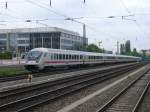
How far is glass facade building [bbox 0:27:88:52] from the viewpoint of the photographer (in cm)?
13825

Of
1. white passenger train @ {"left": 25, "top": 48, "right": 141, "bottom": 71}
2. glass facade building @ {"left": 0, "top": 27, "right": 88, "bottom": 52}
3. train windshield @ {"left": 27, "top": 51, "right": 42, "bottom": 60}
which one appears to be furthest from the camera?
glass facade building @ {"left": 0, "top": 27, "right": 88, "bottom": 52}

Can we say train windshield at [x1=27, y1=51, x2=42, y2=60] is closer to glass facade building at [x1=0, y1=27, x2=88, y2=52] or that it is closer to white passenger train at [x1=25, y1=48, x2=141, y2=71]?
white passenger train at [x1=25, y1=48, x2=141, y2=71]

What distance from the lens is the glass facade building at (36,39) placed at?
454 ft

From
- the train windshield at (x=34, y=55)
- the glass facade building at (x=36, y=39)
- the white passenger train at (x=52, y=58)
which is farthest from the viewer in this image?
the glass facade building at (x=36, y=39)

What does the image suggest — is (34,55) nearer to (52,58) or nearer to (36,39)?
(52,58)

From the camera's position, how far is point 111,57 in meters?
95.5

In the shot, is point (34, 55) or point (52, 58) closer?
point (34, 55)

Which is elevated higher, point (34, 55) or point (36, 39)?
point (36, 39)

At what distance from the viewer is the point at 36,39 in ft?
461

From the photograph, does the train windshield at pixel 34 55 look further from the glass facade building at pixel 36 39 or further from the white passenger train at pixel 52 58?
the glass facade building at pixel 36 39

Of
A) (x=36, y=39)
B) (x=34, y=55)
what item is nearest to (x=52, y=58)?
(x=34, y=55)

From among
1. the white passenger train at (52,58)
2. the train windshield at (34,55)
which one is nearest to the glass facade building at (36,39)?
the white passenger train at (52,58)

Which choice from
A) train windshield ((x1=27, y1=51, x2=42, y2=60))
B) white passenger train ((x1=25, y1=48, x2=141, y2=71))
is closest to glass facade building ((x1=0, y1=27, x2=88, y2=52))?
white passenger train ((x1=25, y1=48, x2=141, y2=71))

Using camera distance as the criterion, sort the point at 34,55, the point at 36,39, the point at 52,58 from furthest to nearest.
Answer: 1. the point at 36,39
2. the point at 52,58
3. the point at 34,55
